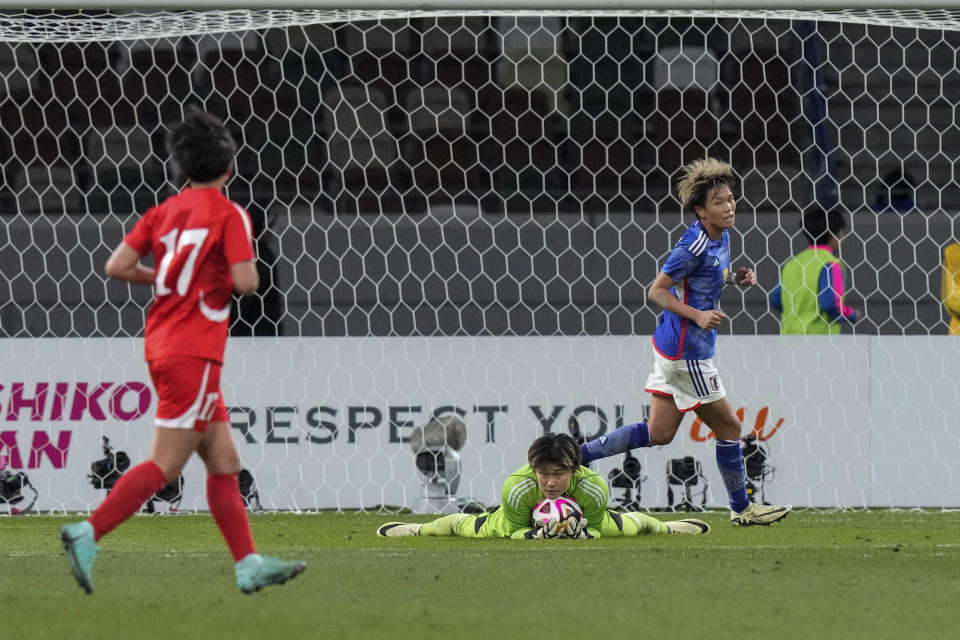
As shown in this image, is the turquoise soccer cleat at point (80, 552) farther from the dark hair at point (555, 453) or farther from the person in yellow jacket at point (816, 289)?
the person in yellow jacket at point (816, 289)

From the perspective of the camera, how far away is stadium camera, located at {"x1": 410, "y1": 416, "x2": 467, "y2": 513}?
23.7 ft

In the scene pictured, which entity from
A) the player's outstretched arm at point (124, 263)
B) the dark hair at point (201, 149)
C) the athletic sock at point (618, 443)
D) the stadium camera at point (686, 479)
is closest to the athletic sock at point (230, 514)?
the player's outstretched arm at point (124, 263)

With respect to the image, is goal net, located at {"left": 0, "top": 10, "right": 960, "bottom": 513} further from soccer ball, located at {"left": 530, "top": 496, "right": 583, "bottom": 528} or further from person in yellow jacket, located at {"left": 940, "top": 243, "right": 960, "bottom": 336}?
soccer ball, located at {"left": 530, "top": 496, "right": 583, "bottom": 528}

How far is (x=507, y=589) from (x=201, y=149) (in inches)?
59.8

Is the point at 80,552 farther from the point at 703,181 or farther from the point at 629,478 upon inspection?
the point at 629,478

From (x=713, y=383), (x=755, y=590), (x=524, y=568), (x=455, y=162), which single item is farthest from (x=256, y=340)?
(x=455, y=162)

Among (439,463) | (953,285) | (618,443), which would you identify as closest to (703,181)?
(618,443)

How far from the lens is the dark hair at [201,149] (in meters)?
3.79

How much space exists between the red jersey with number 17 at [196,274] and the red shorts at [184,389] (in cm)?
3

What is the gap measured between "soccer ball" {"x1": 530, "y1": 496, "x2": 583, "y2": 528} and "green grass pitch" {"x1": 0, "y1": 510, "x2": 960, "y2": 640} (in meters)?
0.16

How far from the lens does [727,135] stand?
1238cm

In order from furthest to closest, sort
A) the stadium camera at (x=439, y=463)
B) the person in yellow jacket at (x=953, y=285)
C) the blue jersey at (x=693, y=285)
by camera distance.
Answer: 1. the person in yellow jacket at (x=953, y=285)
2. the stadium camera at (x=439, y=463)
3. the blue jersey at (x=693, y=285)

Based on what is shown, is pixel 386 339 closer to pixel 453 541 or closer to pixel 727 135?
pixel 453 541

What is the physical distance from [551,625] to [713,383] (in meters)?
2.92
